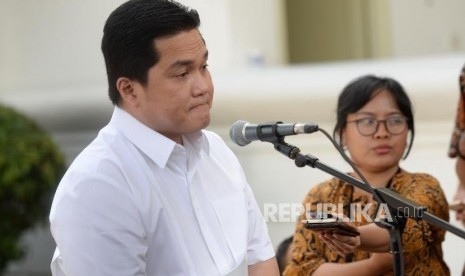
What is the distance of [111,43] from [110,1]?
3.59 meters

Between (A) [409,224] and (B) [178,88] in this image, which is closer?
(B) [178,88]

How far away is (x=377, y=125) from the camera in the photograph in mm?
3209

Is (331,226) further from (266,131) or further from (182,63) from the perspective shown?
(182,63)

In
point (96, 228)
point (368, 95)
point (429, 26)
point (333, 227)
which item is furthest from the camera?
point (429, 26)

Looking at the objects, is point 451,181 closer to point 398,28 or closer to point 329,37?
point 398,28

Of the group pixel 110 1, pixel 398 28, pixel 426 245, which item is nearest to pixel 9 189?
pixel 110 1

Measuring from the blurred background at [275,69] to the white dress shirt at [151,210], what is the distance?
3.46ft

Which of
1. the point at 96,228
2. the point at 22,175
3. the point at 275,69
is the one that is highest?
the point at 96,228

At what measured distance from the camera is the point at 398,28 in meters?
5.55

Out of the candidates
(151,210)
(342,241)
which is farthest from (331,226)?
(151,210)

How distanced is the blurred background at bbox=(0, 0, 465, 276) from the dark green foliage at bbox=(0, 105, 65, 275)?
24cm

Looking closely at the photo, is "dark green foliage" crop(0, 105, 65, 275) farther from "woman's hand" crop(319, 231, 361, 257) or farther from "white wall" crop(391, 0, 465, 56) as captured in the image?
"woman's hand" crop(319, 231, 361, 257)

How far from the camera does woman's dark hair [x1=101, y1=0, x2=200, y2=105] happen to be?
2.41 m

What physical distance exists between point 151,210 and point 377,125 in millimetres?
1073
